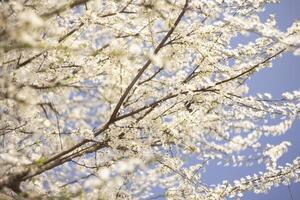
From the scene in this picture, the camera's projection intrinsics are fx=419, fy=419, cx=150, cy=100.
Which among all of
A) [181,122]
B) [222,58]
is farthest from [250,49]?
[181,122]

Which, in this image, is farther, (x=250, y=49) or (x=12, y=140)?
(x=12, y=140)

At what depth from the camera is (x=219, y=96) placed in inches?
172

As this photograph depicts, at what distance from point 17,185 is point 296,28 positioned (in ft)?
10.5

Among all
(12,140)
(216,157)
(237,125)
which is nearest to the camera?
(12,140)

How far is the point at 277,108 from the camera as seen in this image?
5.09 m

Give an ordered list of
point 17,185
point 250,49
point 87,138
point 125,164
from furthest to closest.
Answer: point 250,49 → point 87,138 → point 17,185 → point 125,164

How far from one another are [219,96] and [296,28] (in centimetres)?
110

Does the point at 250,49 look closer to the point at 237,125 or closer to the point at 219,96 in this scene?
the point at 219,96

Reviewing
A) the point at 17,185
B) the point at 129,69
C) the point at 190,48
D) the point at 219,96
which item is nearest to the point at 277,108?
the point at 219,96

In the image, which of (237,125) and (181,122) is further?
(237,125)

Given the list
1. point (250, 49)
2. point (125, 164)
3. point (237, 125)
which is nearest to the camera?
point (125, 164)

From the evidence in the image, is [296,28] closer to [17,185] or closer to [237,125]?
[237,125]

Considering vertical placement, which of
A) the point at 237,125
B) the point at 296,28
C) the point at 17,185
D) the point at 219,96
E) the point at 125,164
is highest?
the point at 237,125

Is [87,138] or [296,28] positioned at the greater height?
[296,28]
